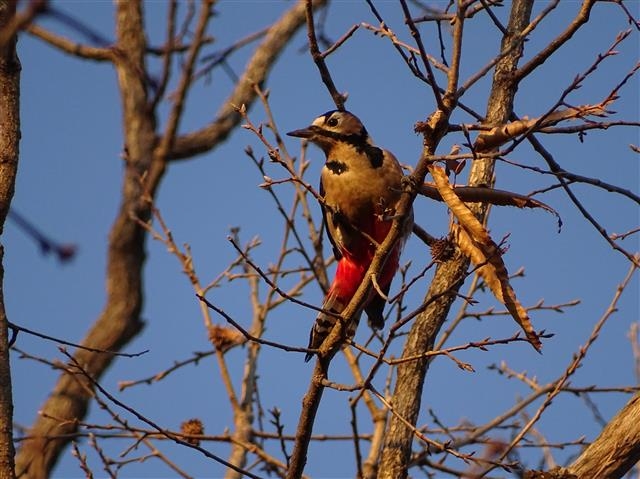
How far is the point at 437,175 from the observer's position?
294cm

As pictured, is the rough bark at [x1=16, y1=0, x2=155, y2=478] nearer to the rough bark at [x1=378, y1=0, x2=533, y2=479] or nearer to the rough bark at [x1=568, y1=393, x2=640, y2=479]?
the rough bark at [x1=378, y1=0, x2=533, y2=479]

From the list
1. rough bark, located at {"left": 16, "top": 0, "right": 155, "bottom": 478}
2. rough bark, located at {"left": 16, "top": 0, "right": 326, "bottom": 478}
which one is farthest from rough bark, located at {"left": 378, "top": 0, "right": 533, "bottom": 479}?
rough bark, located at {"left": 16, "top": 0, "right": 155, "bottom": 478}

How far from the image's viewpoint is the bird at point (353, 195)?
447 centimetres

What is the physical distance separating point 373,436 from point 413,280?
6.10ft

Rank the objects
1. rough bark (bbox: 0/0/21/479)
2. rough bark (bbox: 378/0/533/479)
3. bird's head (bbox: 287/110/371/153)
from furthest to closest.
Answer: bird's head (bbox: 287/110/371/153), rough bark (bbox: 378/0/533/479), rough bark (bbox: 0/0/21/479)

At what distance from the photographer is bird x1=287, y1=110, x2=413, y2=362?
4469 mm

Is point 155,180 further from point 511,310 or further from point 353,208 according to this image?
point 511,310

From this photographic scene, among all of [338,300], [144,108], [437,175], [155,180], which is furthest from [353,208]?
[144,108]

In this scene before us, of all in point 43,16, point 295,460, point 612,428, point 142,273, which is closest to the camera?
point 43,16

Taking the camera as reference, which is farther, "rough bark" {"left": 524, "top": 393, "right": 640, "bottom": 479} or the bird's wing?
the bird's wing

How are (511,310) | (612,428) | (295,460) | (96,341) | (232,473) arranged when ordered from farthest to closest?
(96,341)
(232,473)
(612,428)
(295,460)
(511,310)

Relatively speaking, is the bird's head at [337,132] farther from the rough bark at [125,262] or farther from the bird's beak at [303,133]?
the rough bark at [125,262]

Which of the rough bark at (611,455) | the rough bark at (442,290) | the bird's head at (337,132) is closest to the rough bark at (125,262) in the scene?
the bird's head at (337,132)

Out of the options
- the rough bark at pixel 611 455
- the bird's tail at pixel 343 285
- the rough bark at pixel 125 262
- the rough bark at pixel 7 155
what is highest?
the rough bark at pixel 125 262
